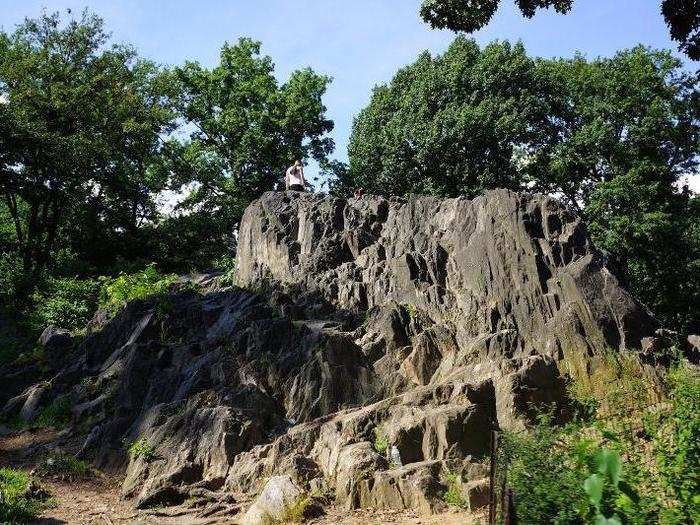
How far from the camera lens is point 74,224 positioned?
37.3 m

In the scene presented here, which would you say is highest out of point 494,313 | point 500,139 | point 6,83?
point 6,83

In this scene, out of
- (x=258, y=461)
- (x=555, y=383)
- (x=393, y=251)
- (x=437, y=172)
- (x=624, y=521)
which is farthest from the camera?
(x=437, y=172)

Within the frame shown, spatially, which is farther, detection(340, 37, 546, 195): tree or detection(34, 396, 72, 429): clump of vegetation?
detection(340, 37, 546, 195): tree

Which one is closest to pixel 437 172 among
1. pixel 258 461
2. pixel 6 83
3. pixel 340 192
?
pixel 340 192

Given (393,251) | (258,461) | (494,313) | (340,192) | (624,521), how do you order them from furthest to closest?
(340,192) → (393,251) → (494,313) → (258,461) → (624,521)

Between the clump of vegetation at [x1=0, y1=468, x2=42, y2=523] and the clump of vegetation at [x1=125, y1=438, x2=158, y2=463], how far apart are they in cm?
212

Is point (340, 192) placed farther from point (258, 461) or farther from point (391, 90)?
point (258, 461)

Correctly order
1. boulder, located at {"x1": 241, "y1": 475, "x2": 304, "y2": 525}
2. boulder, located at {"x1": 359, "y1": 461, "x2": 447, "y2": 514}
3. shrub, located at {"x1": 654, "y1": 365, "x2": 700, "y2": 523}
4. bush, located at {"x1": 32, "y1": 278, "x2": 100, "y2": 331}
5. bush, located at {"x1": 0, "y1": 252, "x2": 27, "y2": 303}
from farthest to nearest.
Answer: bush, located at {"x1": 0, "y1": 252, "x2": 27, "y2": 303}
bush, located at {"x1": 32, "y1": 278, "x2": 100, "y2": 331}
boulder, located at {"x1": 359, "y1": 461, "x2": 447, "y2": 514}
boulder, located at {"x1": 241, "y1": 475, "x2": 304, "y2": 525}
shrub, located at {"x1": 654, "y1": 365, "x2": 700, "y2": 523}

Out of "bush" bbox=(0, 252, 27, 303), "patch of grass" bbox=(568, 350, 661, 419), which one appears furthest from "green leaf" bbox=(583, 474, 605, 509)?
"bush" bbox=(0, 252, 27, 303)

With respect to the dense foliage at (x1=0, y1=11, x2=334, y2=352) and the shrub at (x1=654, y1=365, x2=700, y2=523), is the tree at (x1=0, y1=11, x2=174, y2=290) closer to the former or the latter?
the dense foliage at (x1=0, y1=11, x2=334, y2=352)

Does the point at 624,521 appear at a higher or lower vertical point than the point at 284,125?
lower

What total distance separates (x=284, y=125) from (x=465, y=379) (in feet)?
86.0

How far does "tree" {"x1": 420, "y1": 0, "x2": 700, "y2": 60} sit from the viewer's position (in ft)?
33.4

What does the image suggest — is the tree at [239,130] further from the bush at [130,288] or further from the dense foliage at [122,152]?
the bush at [130,288]
